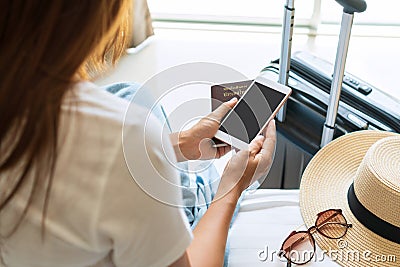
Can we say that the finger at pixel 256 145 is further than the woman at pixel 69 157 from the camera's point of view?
Yes

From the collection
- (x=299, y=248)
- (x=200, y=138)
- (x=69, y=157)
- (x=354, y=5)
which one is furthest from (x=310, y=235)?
(x=69, y=157)

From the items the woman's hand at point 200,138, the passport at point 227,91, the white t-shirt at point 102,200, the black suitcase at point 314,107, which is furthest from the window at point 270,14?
the white t-shirt at point 102,200

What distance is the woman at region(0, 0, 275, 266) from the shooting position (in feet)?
1.45

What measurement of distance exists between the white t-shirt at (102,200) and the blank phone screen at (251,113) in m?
0.44

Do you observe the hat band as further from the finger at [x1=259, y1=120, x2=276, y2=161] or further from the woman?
the woman

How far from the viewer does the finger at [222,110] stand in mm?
999

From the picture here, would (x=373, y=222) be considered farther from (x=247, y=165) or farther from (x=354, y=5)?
(x=354, y=5)

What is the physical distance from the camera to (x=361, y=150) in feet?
3.38

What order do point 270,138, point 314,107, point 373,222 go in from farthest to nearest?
point 314,107 < point 270,138 < point 373,222

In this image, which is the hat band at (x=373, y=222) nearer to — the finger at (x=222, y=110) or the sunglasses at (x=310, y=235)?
the sunglasses at (x=310, y=235)

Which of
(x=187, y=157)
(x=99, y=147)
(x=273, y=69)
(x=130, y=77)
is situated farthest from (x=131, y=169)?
(x=130, y=77)

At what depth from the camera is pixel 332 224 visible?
0.92 metres

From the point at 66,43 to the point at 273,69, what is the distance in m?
0.85

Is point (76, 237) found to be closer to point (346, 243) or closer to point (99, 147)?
point (99, 147)
